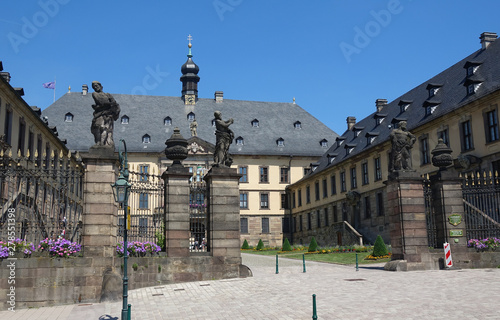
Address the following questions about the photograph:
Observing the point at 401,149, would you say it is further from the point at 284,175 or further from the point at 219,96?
the point at 219,96

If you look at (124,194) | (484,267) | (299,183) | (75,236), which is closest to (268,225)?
(299,183)

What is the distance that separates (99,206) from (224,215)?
445 cm

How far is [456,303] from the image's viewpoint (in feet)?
38.1

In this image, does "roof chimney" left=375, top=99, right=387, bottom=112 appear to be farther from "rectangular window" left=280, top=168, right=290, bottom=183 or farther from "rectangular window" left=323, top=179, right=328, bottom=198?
"rectangular window" left=280, top=168, right=290, bottom=183

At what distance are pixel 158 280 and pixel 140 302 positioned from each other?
10.9 ft

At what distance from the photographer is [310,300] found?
12547 millimetres

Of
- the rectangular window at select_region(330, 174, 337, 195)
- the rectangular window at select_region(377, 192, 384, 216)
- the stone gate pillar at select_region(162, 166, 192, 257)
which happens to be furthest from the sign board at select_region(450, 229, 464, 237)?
the rectangular window at select_region(330, 174, 337, 195)

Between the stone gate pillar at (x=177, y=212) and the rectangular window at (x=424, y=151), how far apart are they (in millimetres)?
24784

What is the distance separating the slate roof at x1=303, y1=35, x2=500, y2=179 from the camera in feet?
110

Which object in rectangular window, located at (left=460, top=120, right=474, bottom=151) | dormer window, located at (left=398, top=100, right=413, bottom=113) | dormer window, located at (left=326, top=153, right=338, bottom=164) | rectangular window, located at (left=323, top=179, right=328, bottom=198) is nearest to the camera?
rectangular window, located at (left=460, top=120, right=474, bottom=151)

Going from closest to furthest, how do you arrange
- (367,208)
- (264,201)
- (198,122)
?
(367,208) < (264,201) < (198,122)

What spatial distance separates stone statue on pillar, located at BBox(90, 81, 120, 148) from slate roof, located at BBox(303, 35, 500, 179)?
23432mm

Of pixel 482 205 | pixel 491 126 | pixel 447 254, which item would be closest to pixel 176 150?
pixel 447 254

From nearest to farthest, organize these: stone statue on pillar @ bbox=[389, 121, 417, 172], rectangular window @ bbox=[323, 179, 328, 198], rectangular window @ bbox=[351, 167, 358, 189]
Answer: stone statue on pillar @ bbox=[389, 121, 417, 172], rectangular window @ bbox=[351, 167, 358, 189], rectangular window @ bbox=[323, 179, 328, 198]
